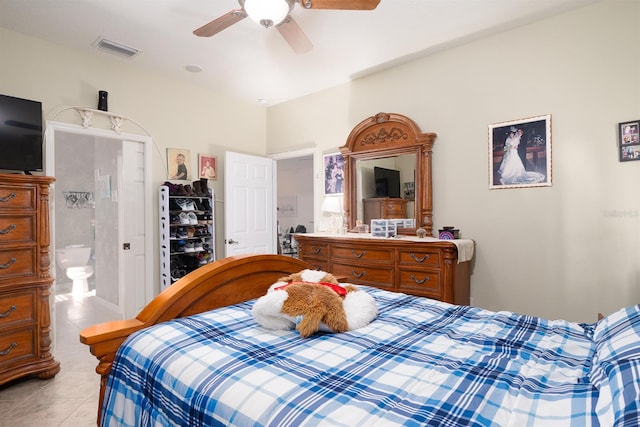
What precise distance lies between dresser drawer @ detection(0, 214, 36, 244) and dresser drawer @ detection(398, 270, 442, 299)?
9.48 feet

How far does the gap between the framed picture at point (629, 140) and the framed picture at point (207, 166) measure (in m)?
4.01

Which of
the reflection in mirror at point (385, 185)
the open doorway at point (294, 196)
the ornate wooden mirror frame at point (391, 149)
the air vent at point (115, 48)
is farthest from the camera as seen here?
the open doorway at point (294, 196)

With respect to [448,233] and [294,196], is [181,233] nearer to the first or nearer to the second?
[448,233]

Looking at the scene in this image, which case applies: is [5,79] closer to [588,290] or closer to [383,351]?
[383,351]

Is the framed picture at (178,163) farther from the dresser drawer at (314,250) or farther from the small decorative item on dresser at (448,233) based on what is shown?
the small decorative item on dresser at (448,233)

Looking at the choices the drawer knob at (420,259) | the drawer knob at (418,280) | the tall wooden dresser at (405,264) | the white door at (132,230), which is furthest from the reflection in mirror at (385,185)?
the white door at (132,230)

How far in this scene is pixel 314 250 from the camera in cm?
360

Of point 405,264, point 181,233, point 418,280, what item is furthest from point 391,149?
point 181,233

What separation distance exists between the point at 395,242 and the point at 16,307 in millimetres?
2902

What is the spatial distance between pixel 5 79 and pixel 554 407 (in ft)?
13.4

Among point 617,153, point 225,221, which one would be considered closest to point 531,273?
point 617,153

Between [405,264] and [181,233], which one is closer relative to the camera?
[405,264]

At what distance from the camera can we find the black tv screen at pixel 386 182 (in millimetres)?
3570

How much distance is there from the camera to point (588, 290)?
2.53 meters
